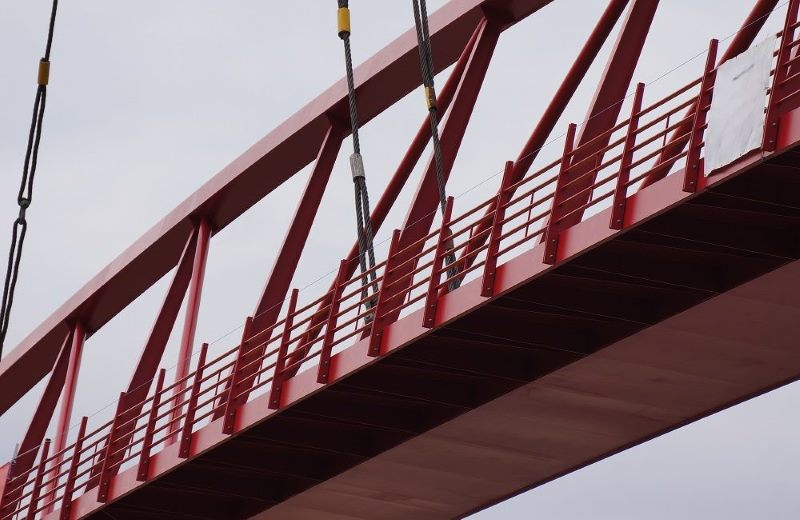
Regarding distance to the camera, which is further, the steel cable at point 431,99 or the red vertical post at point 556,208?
the steel cable at point 431,99

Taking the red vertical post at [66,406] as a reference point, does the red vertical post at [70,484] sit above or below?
below

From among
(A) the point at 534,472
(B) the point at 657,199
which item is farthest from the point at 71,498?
(B) the point at 657,199

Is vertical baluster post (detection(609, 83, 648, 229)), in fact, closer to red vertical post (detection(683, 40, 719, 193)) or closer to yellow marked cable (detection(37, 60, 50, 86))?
red vertical post (detection(683, 40, 719, 193))

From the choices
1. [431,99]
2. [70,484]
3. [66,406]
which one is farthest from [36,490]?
[431,99]

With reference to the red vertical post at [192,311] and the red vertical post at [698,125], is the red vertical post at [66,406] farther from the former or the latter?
the red vertical post at [698,125]

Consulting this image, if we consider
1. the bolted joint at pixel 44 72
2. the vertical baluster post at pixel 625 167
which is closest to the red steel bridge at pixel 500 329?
the vertical baluster post at pixel 625 167

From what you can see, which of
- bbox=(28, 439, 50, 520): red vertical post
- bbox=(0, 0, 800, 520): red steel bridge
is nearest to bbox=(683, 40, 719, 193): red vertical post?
bbox=(0, 0, 800, 520): red steel bridge

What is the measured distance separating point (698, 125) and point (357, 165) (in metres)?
10.1

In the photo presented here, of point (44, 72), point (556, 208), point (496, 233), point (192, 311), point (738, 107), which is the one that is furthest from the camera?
point (44, 72)

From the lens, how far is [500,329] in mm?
20609

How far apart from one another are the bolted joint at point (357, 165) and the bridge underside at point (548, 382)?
4.17 meters

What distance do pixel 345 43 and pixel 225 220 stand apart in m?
8.30

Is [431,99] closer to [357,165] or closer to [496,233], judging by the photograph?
[357,165]

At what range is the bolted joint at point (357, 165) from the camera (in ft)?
85.7
